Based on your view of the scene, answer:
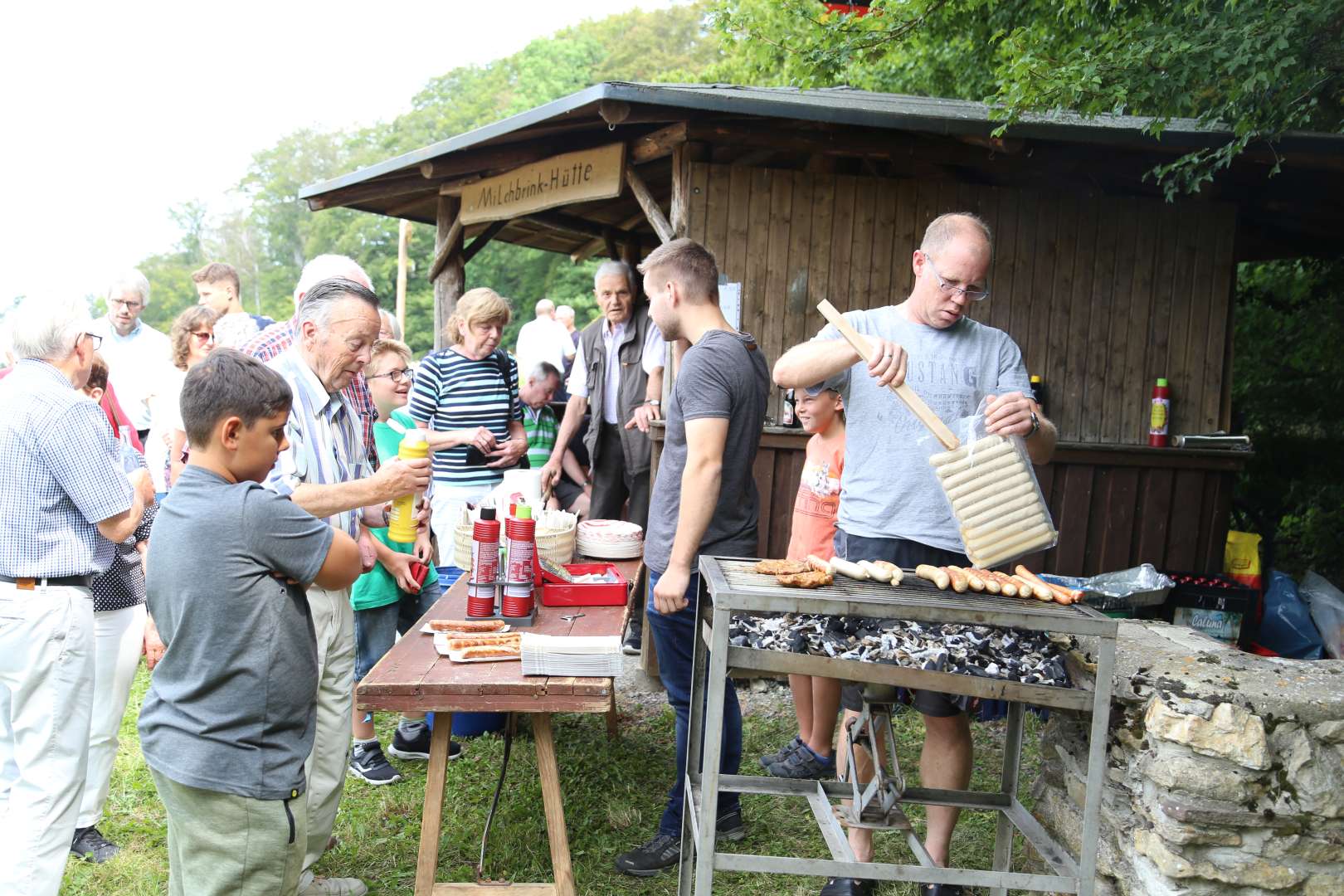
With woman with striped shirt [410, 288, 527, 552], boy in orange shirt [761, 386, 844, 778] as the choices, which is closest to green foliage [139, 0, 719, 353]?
woman with striped shirt [410, 288, 527, 552]

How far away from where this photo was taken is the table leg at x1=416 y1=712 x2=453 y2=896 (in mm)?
3215

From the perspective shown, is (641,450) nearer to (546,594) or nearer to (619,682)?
(619,682)

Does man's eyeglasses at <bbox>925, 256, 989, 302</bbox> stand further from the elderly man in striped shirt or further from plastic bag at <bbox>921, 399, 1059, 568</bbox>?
the elderly man in striped shirt

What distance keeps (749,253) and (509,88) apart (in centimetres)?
5291

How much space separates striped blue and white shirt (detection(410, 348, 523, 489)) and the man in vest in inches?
37.1

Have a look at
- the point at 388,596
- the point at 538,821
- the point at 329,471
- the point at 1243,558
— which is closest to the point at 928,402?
the point at 329,471

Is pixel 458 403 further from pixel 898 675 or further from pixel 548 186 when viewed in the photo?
pixel 898 675

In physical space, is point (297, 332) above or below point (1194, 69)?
below

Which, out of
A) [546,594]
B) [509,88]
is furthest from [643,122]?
[509,88]

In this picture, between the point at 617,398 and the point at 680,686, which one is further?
the point at 617,398

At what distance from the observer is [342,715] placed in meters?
3.49

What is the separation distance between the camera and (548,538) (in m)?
4.35

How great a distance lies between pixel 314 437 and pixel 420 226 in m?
49.0

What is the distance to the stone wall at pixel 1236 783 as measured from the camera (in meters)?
2.97
